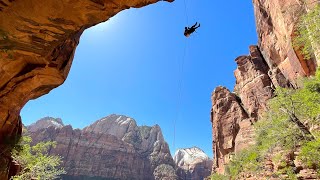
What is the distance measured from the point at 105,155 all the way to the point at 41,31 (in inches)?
5364

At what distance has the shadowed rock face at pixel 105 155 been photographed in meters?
130

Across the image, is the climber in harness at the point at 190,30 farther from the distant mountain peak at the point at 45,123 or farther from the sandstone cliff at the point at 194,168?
the distant mountain peak at the point at 45,123

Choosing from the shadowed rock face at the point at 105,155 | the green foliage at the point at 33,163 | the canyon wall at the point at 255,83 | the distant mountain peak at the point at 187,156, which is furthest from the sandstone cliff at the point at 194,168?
the green foliage at the point at 33,163

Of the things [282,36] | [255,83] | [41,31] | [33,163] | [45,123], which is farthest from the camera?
[45,123]

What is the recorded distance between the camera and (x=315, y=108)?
14.6m

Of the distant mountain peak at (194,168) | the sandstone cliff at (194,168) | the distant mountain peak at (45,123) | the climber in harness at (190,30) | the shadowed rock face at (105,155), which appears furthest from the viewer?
the distant mountain peak at (45,123)

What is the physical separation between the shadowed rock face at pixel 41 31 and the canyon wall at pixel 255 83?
3398cm

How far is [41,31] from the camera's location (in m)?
11.3

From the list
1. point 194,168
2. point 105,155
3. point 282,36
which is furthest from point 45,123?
point 282,36

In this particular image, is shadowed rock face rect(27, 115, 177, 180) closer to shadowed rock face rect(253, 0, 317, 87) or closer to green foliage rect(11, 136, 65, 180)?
shadowed rock face rect(253, 0, 317, 87)

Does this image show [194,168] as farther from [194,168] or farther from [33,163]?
[33,163]

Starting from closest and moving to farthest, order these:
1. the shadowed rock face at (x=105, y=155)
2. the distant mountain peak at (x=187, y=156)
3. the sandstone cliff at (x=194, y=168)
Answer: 1. the shadowed rock face at (x=105, y=155)
2. the sandstone cliff at (x=194, y=168)
3. the distant mountain peak at (x=187, y=156)

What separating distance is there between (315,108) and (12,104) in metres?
25.0

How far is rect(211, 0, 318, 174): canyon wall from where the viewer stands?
42.8m
